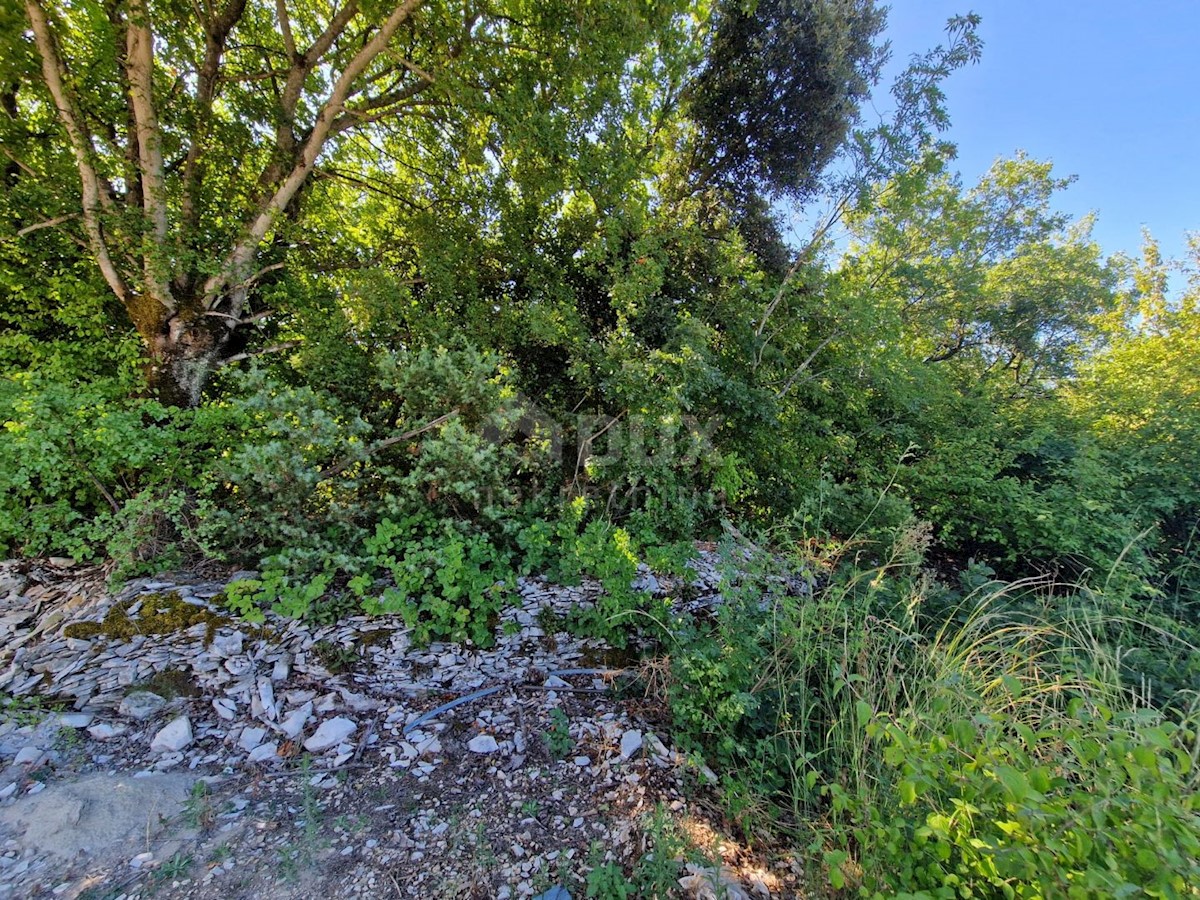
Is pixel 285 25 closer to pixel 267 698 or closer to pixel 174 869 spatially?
pixel 267 698

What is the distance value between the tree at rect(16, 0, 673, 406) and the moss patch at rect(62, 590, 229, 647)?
192cm

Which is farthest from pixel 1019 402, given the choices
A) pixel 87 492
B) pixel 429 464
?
pixel 87 492

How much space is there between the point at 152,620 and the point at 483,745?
215 centimetres

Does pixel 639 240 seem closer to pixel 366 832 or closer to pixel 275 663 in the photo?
pixel 275 663

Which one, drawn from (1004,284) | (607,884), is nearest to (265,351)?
(607,884)

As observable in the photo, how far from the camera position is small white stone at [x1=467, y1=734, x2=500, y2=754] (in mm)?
2141

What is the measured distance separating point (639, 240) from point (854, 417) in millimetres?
3379

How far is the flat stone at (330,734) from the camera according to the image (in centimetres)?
214

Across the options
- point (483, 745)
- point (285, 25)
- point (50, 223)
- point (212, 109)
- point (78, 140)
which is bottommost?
point (483, 745)

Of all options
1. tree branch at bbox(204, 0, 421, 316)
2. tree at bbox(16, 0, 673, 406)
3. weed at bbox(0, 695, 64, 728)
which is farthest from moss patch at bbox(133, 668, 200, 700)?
tree branch at bbox(204, 0, 421, 316)

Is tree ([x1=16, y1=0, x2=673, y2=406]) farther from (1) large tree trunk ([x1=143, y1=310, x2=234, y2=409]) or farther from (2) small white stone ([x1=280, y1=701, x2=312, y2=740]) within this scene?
(2) small white stone ([x1=280, y1=701, x2=312, y2=740])

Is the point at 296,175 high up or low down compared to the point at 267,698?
up

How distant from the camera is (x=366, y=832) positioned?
1732mm

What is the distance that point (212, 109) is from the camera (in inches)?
164
